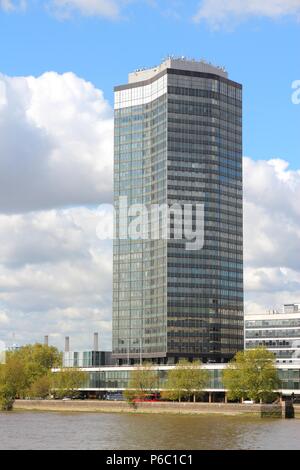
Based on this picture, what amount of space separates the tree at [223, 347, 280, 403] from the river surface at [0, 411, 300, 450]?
21.4 meters

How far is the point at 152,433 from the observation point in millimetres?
134250

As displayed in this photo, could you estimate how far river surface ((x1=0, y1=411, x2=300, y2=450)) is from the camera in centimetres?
11731

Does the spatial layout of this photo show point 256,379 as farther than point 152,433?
Yes

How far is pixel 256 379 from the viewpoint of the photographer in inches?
7712

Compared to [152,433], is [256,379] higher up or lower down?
higher up

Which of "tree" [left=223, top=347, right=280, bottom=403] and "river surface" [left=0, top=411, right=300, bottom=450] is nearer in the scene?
"river surface" [left=0, top=411, right=300, bottom=450]

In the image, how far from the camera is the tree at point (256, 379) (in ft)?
641

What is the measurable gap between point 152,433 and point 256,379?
6531 cm

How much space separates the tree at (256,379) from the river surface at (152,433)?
2139 cm
